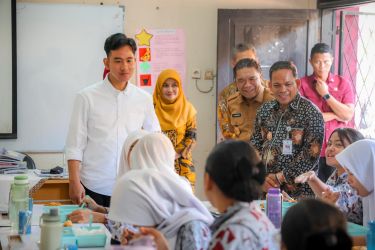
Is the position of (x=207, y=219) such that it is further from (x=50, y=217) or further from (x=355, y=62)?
(x=355, y=62)

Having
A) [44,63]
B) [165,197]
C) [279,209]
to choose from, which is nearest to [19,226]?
[165,197]

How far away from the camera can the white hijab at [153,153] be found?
211 cm

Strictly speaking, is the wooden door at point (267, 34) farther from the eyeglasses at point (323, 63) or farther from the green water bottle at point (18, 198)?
the green water bottle at point (18, 198)

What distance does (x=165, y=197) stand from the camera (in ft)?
5.97

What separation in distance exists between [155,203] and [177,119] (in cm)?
239

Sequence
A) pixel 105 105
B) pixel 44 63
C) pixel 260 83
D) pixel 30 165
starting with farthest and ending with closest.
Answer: pixel 44 63, pixel 30 165, pixel 260 83, pixel 105 105

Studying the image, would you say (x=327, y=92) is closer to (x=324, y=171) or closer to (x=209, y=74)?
(x=324, y=171)

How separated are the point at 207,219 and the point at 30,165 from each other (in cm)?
303

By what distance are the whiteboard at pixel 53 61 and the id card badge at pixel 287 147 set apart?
225cm

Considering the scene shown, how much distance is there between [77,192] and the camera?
120 inches

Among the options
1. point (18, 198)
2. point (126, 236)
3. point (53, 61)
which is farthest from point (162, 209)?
point (53, 61)

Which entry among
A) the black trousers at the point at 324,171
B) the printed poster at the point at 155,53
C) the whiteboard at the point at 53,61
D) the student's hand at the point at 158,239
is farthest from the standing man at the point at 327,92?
the student's hand at the point at 158,239

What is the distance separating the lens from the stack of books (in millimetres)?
3973

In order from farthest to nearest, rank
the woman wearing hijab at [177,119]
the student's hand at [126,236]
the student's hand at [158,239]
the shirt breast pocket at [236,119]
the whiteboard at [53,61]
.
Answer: the whiteboard at [53,61], the woman wearing hijab at [177,119], the shirt breast pocket at [236,119], the student's hand at [126,236], the student's hand at [158,239]
